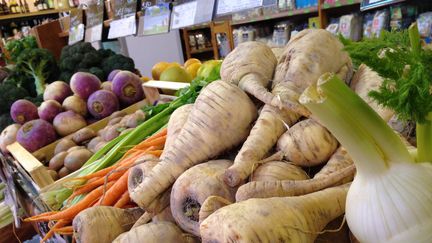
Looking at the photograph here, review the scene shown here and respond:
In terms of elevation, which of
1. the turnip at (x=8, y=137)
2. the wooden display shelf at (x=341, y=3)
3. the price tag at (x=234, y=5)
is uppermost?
the price tag at (x=234, y=5)

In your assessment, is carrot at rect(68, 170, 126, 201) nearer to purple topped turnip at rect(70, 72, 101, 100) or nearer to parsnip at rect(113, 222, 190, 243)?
parsnip at rect(113, 222, 190, 243)

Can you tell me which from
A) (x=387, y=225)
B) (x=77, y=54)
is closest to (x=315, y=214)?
(x=387, y=225)

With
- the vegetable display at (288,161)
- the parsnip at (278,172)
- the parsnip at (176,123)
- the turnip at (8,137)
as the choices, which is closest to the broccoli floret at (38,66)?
the turnip at (8,137)

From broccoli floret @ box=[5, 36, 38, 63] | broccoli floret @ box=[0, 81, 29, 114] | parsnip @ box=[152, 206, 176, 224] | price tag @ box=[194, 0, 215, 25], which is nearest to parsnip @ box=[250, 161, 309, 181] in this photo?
parsnip @ box=[152, 206, 176, 224]

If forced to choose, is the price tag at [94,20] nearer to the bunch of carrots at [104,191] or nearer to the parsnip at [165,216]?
the bunch of carrots at [104,191]

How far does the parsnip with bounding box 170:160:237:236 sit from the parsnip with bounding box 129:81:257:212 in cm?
7

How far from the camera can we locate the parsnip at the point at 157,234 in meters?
0.68

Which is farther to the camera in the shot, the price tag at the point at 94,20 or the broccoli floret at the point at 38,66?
the broccoli floret at the point at 38,66

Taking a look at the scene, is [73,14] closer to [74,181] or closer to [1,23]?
[74,181]

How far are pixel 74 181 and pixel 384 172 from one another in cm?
101

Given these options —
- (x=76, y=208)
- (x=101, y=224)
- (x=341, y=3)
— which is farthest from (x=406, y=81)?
→ (x=341, y=3)

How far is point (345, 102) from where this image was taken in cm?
43

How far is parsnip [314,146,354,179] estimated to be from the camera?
0.63 m

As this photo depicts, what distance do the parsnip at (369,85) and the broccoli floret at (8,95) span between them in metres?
2.06
